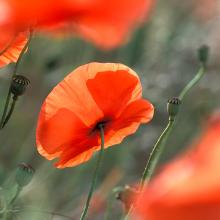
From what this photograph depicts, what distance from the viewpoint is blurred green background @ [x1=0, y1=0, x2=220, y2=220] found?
67.9 inches

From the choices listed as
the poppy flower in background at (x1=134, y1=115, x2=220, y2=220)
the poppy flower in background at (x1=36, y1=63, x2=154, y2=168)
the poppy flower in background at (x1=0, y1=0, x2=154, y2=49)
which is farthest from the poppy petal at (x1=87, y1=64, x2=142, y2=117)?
the poppy flower in background at (x1=134, y1=115, x2=220, y2=220)

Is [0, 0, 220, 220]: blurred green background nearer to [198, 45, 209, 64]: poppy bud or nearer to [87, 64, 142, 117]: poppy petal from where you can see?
[198, 45, 209, 64]: poppy bud

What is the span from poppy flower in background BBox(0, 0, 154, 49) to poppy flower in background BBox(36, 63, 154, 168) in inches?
5.2

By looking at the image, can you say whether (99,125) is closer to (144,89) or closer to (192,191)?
(192,191)

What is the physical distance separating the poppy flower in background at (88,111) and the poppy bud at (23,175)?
2 centimetres

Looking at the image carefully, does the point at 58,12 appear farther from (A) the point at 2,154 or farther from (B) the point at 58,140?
(A) the point at 2,154

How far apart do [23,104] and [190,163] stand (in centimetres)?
170

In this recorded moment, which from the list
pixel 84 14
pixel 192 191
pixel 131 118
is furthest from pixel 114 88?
pixel 192 191

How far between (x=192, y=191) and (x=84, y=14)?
0.23m

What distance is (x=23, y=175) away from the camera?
0.73 meters

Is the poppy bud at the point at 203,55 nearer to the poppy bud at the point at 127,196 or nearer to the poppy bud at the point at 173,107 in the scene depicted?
the poppy bud at the point at 173,107

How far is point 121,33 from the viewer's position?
1.93ft

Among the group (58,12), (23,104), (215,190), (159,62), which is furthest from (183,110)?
(215,190)

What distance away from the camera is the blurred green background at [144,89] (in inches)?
67.9
